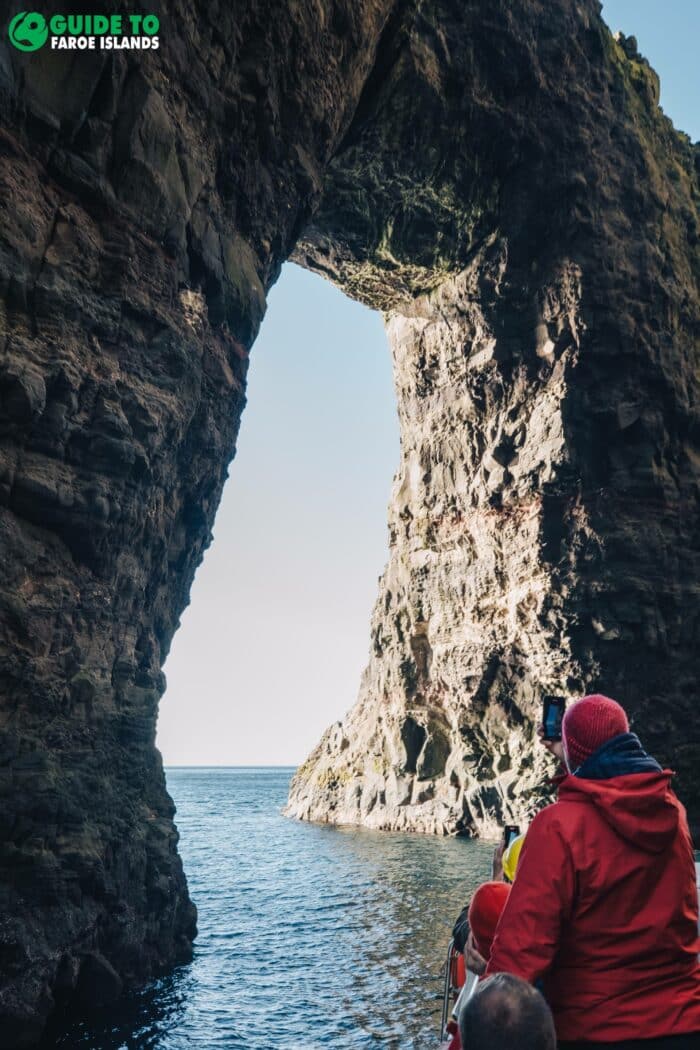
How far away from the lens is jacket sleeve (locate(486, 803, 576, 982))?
2.72 metres

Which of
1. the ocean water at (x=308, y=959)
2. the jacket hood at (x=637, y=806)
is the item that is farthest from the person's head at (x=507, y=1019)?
the ocean water at (x=308, y=959)

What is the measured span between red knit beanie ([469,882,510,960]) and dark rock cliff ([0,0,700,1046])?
7.46 meters

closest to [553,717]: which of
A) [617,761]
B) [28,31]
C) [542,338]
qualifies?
[617,761]

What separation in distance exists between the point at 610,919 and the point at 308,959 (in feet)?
43.9

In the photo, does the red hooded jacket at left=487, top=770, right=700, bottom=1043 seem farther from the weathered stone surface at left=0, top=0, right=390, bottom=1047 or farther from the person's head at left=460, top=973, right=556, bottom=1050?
the weathered stone surface at left=0, top=0, right=390, bottom=1047

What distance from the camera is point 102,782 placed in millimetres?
10922

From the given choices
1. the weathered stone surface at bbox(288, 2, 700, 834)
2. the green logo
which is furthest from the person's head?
the weathered stone surface at bbox(288, 2, 700, 834)

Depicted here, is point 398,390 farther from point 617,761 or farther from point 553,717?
point 617,761

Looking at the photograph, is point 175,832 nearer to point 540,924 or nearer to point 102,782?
point 102,782

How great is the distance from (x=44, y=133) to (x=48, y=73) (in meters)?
0.87

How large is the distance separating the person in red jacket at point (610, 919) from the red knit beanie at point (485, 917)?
0.63 m

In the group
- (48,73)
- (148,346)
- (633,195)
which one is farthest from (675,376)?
(48,73)

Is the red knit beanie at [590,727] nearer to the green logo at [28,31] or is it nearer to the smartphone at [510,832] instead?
the smartphone at [510,832]

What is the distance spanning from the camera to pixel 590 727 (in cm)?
317
